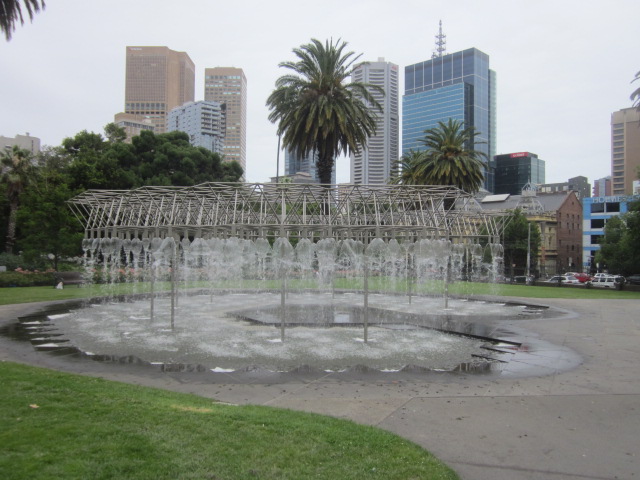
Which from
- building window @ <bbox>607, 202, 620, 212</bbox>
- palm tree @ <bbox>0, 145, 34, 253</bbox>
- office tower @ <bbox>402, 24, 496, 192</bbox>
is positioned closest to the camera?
palm tree @ <bbox>0, 145, 34, 253</bbox>

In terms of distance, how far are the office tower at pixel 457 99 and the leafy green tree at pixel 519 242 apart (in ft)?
211

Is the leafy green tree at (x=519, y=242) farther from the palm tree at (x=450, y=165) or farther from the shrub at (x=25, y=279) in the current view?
the shrub at (x=25, y=279)

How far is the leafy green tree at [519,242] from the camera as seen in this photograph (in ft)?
246

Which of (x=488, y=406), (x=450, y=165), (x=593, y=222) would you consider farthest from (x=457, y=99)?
(x=488, y=406)

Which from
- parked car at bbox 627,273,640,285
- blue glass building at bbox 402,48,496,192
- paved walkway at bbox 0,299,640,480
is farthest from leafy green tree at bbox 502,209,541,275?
paved walkway at bbox 0,299,640,480

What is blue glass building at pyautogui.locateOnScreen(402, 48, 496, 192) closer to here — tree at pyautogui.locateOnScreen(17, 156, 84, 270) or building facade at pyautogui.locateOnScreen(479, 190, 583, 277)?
building facade at pyautogui.locateOnScreen(479, 190, 583, 277)

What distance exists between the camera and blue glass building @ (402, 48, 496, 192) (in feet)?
503

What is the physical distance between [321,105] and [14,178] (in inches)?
1243

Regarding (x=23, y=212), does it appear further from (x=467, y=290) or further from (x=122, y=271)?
(x=467, y=290)

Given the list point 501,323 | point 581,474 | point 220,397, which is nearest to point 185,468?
point 220,397

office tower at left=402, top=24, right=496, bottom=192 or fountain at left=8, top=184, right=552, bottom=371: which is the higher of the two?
office tower at left=402, top=24, right=496, bottom=192

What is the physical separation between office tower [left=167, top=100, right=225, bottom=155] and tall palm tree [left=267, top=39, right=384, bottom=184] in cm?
12010

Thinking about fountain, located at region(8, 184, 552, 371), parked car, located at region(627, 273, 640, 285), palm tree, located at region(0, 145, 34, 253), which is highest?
palm tree, located at region(0, 145, 34, 253)

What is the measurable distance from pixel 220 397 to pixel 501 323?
13.8m
